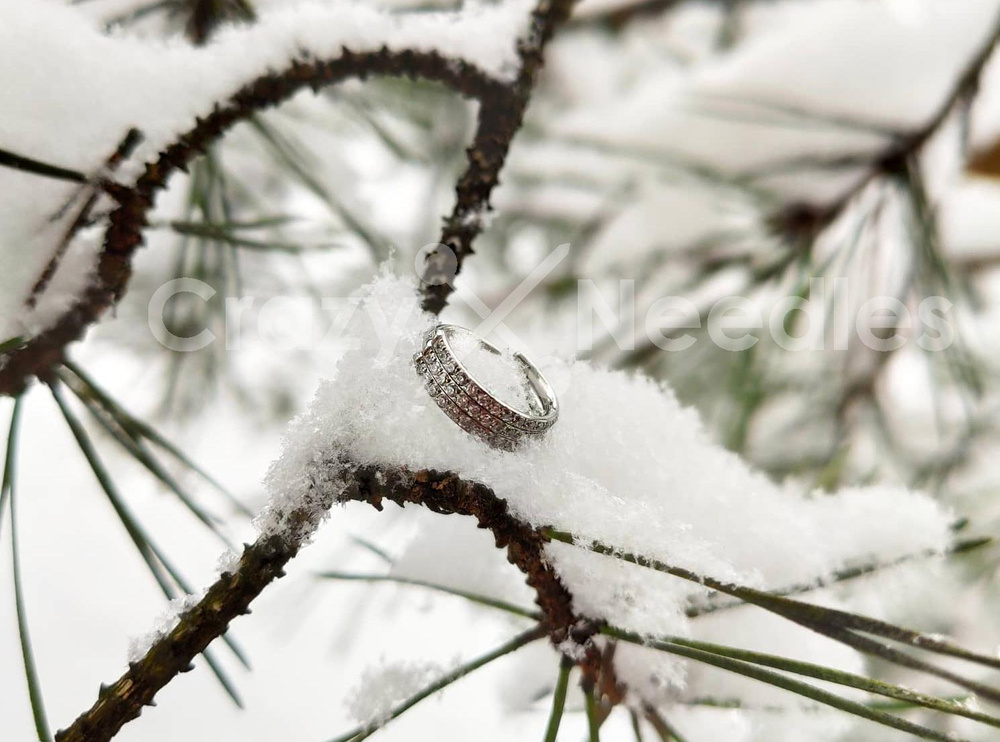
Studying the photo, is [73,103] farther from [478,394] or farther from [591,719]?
[591,719]

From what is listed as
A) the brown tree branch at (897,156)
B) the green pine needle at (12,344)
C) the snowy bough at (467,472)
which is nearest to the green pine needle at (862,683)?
the snowy bough at (467,472)

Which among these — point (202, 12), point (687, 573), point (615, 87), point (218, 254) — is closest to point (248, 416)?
point (218, 254)

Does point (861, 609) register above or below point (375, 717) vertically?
above

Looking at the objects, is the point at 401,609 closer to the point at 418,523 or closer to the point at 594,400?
the point at 418,523

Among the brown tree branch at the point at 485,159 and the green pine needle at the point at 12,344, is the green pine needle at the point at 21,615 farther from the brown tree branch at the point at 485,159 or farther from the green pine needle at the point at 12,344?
the brown tree branch at the point at 485,159

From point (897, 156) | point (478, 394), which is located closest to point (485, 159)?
point (478, 394)

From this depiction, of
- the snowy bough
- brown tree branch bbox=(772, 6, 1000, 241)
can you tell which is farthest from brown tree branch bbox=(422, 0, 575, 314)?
brown tree branch bbox=(772, 6, 1000, 241)

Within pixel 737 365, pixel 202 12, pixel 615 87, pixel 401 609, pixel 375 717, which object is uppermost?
pixel 615 87

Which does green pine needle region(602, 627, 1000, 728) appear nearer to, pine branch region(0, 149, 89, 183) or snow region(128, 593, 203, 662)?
snow region(128, 593, 203, 662)
